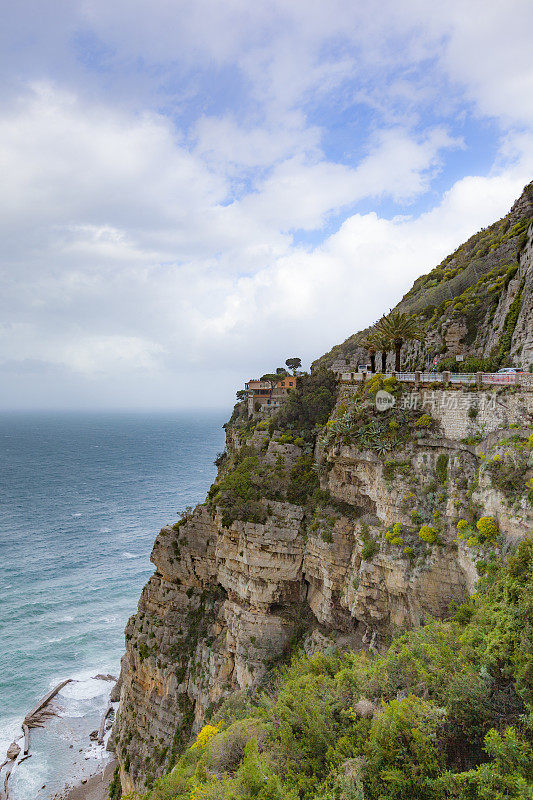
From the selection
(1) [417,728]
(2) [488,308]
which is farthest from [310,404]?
(1) [417,728]

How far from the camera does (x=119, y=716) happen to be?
40.2 metres

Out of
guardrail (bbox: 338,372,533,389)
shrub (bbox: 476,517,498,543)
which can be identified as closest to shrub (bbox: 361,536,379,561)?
shrub (bbox: 476,517,498,543)

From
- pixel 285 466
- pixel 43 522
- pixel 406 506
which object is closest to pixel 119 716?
pixel 285 466

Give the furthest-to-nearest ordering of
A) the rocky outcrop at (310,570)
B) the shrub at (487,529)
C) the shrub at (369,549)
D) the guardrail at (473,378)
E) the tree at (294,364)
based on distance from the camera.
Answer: the tree at (294,364)
the shrub at (369,549)
the rocky outcrop at (310,570)
the guardrail at (473,378)
the shrub at (487,529)

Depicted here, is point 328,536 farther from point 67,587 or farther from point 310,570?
point 67,587

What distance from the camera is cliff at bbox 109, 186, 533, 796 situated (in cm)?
2283

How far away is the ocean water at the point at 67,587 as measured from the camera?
141 feet

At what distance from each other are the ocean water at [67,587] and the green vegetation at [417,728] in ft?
110

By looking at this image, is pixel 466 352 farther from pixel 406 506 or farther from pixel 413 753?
pixel 413 753

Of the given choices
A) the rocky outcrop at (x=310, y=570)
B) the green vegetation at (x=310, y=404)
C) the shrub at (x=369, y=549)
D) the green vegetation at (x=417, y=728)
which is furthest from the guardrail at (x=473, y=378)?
the shrub at (x=369, y=549)

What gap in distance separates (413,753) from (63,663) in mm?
51443

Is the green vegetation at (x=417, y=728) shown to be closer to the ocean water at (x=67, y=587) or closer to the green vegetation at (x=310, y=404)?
the green vegetation at (x=310, y=404)

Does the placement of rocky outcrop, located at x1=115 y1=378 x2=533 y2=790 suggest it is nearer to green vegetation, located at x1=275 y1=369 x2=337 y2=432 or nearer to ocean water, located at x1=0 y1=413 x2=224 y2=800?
green vegetation, located at x1=275 y1=369 x2=337 y2=432

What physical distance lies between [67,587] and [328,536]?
52.2 meters
